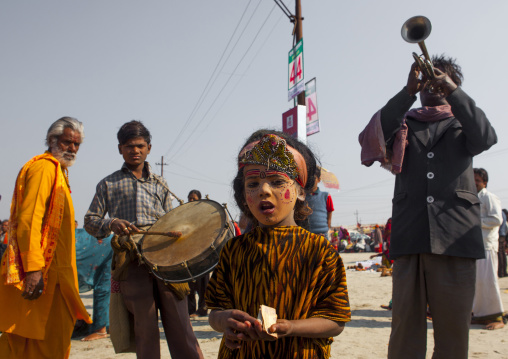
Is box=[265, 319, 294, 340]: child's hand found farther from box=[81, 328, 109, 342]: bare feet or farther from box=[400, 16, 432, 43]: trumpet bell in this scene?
box=[81, 328, 109, 342]: bare feet

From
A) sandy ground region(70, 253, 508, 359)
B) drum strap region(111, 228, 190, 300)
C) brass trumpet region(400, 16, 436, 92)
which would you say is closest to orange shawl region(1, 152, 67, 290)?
drum strap region(111, 228, 190, 300)

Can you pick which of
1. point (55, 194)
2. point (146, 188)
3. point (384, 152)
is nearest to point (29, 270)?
point (55, 194)

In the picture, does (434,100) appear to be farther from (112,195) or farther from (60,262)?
(60,262)

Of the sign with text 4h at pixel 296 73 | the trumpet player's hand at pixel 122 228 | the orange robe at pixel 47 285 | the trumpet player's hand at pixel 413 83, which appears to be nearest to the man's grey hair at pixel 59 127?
the orange robe at pixel 47 285

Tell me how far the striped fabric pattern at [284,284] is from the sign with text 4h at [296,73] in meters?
7.31

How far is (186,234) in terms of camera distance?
3.04m

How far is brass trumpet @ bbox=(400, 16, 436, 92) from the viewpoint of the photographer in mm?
2619

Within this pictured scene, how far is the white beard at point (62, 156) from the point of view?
346 cm

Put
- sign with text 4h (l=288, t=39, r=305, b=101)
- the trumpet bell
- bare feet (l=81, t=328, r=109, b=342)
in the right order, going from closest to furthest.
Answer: the trumpet bell < bare feet (l=81, t=328, r=109, b=342) < sign with text 4h (l=288, t=39, r=305, b=101)

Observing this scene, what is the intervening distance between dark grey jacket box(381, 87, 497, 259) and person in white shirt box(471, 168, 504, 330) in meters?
3.05

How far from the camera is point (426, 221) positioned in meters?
2.68

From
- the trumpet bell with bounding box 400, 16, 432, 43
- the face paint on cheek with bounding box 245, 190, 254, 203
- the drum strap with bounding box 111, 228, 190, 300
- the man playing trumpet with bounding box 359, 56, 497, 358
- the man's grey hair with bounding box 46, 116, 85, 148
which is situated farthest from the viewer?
the man's grey hair with bounding box 46, 116, 85, 148

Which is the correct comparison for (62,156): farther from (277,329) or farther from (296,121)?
(296,121)

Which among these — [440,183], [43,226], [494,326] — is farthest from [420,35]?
[494,326]
